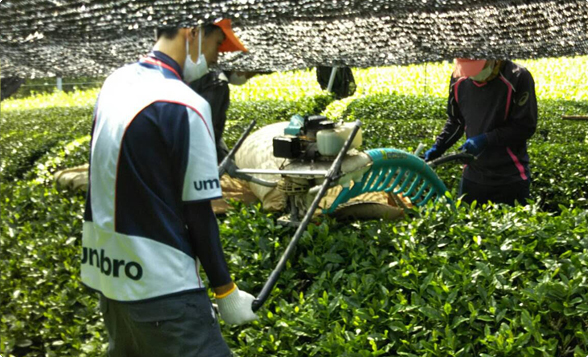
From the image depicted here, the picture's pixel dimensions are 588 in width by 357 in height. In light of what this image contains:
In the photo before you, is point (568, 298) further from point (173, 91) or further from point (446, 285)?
point (173, 91)

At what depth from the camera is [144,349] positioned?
223cm

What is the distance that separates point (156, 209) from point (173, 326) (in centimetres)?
40

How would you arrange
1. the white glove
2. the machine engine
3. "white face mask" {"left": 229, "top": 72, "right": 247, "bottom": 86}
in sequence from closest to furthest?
the white glove, the machine engine, "white face mask" {"left": 229, "top": 72, "right": 247, "bottom": 86}

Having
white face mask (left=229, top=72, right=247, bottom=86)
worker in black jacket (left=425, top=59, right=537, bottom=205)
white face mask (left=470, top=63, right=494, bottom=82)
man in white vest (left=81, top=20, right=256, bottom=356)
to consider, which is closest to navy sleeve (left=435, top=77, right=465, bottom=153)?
worker in black jacket (left=425, top=59, right=537, bottom=205)

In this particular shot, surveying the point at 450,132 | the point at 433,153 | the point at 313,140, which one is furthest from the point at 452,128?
the point at 313,140

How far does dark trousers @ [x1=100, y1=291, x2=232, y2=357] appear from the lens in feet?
7.10

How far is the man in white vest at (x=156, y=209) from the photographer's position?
84.0 inches

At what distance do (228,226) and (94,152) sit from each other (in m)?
1.98

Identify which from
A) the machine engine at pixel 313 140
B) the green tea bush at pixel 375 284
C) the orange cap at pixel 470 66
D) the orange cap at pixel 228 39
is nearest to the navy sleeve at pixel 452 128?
the orange cap at pixel 470 66

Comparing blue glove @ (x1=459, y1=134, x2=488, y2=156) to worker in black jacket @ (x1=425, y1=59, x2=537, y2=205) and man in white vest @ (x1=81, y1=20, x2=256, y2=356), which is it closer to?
worker in black jacket @ (x1=425, y1=59, x2=537, y2=205)

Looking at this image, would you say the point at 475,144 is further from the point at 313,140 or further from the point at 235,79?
the point at 235,79

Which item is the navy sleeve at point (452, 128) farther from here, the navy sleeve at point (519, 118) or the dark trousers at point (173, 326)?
the dark trousers at point (173, 326)

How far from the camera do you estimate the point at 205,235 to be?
7.29 ft

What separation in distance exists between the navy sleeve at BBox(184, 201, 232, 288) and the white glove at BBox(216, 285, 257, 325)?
110mm
